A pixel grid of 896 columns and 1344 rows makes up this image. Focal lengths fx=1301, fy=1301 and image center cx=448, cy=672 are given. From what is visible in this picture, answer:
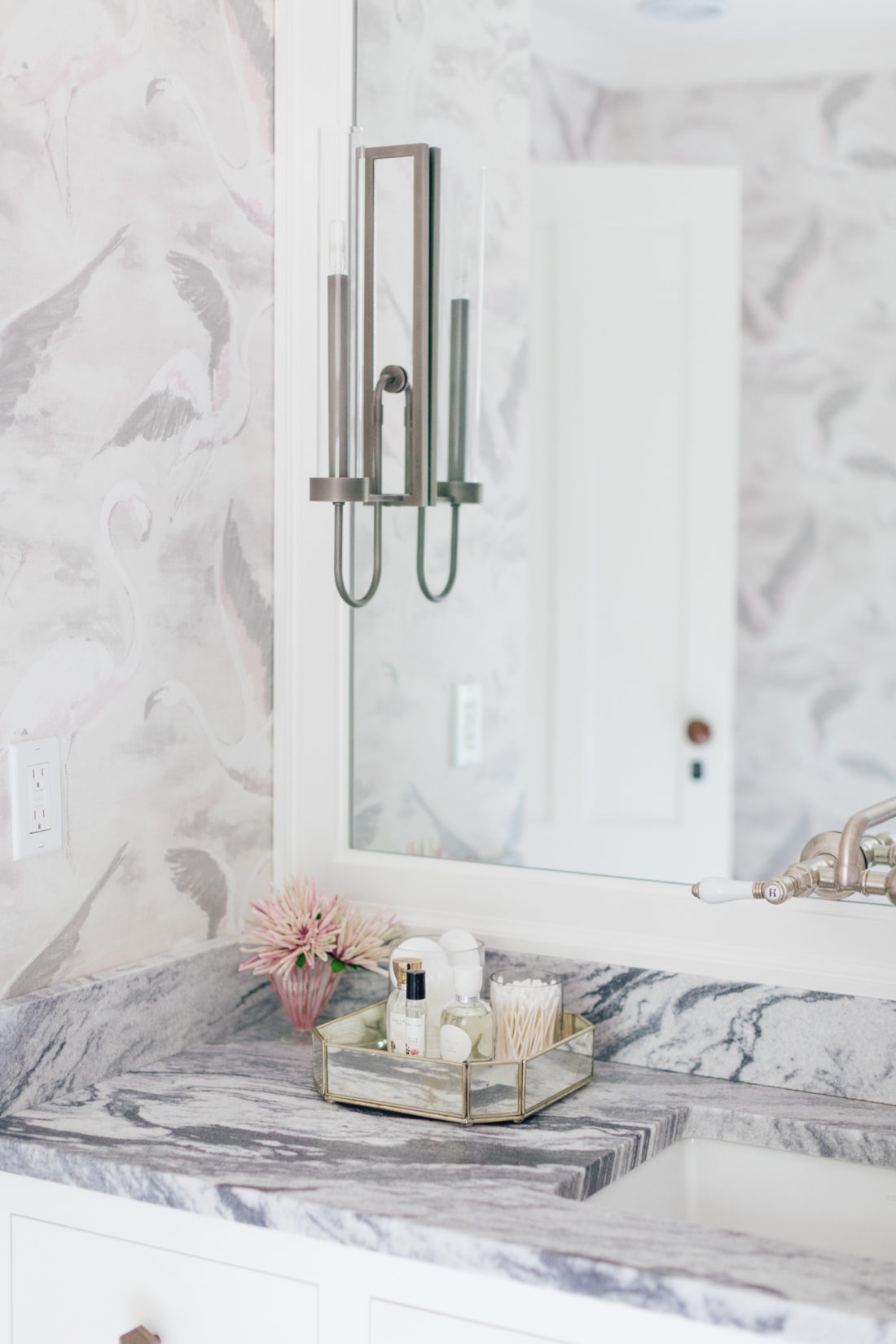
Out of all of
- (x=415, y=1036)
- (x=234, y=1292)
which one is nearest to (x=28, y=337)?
(x=415, y=1036)

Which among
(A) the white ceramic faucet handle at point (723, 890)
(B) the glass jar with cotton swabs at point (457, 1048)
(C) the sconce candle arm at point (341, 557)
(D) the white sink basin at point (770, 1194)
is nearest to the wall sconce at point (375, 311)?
(C) the sconce candle arm at point (341, 557)

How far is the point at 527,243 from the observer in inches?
71.0

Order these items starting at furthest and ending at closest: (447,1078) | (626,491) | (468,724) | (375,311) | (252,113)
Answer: (626,491) → (468,724) → (252,113) → (375,311) → (447,1078)

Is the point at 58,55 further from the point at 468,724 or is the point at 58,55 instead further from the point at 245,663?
the point at 468,724

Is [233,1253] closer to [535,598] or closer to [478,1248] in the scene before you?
[478,1248]

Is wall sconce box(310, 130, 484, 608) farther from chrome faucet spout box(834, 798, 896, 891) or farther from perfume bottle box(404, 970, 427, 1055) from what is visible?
chrome faucet spout box(834, 798, 896, 891)

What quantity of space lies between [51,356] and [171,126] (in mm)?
338

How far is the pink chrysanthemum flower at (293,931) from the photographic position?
1392 millimetres

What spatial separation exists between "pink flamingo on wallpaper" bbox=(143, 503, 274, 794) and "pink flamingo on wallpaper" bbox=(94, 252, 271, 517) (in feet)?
0.31

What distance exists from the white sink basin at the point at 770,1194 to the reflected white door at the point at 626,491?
2.04 feet

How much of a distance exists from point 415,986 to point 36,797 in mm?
409

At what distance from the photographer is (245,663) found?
5.06ft

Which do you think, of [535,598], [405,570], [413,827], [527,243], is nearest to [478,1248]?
[413,827]

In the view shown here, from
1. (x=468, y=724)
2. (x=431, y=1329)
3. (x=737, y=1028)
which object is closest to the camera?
(x=431, y=1329)
